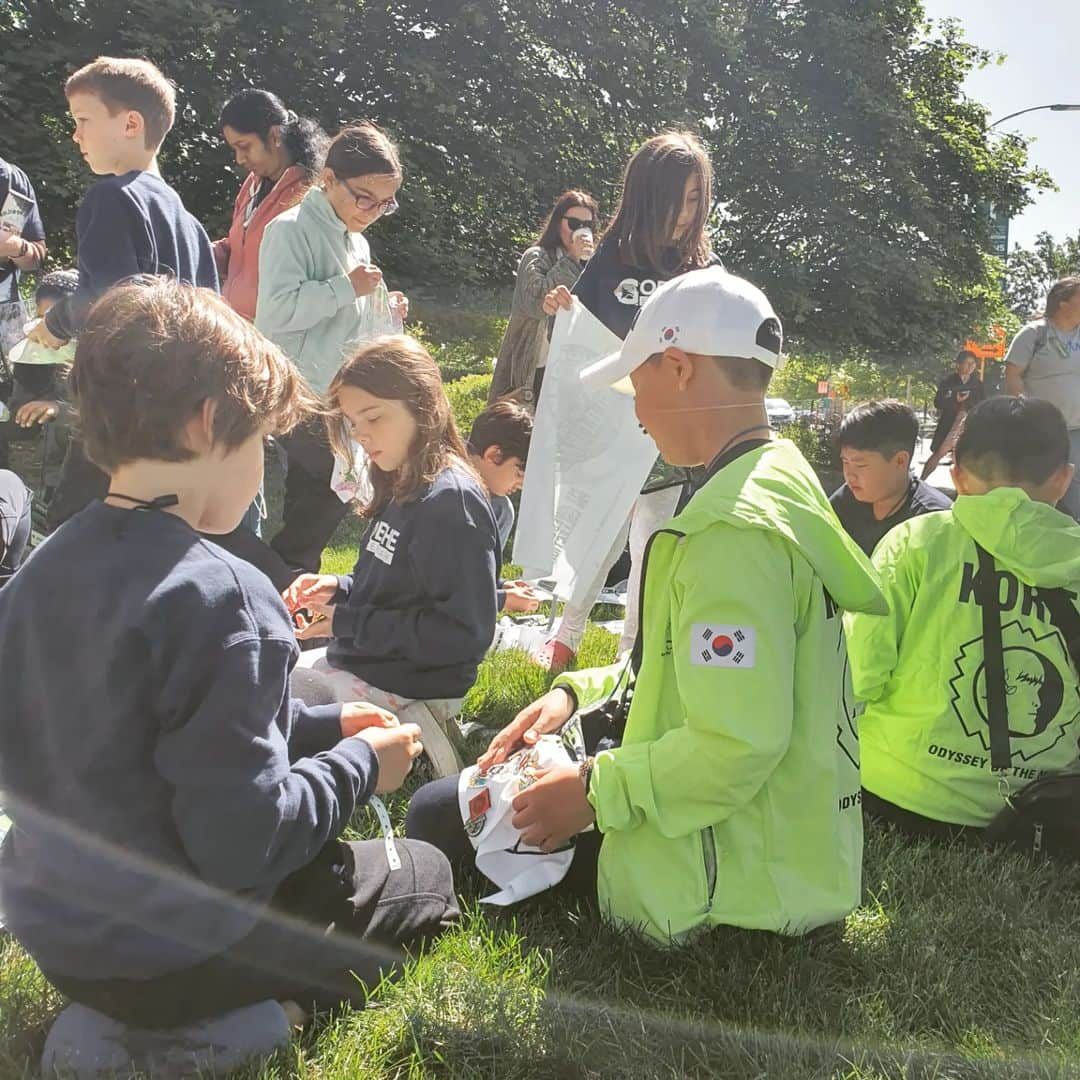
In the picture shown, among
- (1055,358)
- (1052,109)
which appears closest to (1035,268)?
(1052,109)

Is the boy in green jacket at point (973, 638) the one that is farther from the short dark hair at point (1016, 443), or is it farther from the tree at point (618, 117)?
the tree at point (618, 117)

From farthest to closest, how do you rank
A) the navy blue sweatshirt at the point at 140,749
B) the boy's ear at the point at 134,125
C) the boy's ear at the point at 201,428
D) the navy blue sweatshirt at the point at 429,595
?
the boy's ear at the point at 134,125, the navy blue sweatshirt at the point at 429,595, the boy's ear at the point at 201,428, the navy blue sweatshirt at the point at 140,749

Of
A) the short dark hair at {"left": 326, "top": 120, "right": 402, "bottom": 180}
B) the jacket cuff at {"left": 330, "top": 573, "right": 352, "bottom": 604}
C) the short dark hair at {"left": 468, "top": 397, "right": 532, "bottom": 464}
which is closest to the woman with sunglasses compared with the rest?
the short dark hair at {"left": 326, "top": 120, "right": 402, "bottom": 180}

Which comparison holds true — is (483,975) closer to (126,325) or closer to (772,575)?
(772,575)

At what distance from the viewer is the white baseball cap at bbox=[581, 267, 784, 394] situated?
2176mm

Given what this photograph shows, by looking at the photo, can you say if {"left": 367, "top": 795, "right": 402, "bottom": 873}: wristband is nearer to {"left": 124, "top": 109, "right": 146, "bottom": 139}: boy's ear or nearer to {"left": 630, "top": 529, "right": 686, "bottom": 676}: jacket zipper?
{"left": 630, "top": 529, "right": 686, "bottom": 676}: jacket zipper

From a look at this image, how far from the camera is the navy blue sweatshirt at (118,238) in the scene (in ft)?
11.0

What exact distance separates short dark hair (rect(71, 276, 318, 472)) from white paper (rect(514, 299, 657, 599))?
269 centimetres

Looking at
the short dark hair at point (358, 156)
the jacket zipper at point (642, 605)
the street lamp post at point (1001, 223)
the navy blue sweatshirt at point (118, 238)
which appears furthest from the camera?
the street lamp post at point (1001, 223)

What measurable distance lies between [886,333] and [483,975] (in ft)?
49.5

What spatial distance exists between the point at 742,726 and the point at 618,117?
14.0m

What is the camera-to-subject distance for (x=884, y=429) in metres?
4.09

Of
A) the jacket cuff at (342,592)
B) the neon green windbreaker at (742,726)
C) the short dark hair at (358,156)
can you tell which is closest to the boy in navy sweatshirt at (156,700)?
the neon green windbreaker at (742,726)

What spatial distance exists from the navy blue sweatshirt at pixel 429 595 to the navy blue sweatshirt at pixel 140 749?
4.41 feet
